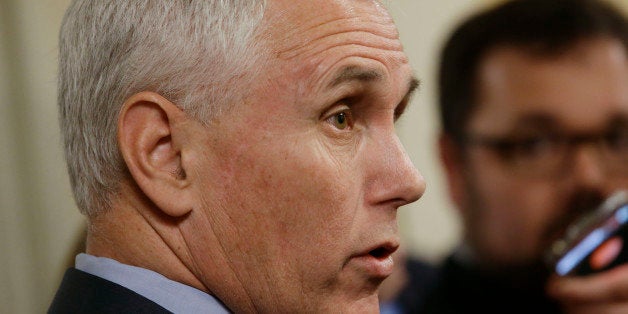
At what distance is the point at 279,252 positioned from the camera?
1313 millimetres

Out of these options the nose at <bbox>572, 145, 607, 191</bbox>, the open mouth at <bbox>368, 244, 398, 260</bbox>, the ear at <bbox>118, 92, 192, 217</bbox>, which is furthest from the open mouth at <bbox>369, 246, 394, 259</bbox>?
the nose at <bbox>572, 145, 607, 191</bbox>

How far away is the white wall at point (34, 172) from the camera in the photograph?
242 cm

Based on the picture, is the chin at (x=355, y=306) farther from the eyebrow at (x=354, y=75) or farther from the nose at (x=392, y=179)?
the eyebrow at (x=354, y=75)

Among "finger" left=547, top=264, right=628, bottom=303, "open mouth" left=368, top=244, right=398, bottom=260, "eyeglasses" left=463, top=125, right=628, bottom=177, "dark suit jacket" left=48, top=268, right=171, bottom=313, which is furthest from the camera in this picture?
"eyeglasses" left=463, top=125, right=628, bottom=177

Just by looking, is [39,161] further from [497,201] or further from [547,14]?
[547,14]

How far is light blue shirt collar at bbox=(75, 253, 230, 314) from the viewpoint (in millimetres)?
A: 1292

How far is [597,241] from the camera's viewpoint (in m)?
2.52

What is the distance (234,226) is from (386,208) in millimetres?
236

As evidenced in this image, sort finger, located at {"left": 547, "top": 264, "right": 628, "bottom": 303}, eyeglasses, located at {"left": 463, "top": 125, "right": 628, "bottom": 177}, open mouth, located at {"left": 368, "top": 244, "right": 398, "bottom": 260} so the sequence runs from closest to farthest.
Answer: open mouth, located at {"left": 368, "top": 244, "right": 398, "bottom": 260}
finger, located at {"left": 547, "top": 264, "right": 628, "bottom": 303}
eyeglasses, located at {"left": 463, "top": 125, "right": 628, "bottom": 177}

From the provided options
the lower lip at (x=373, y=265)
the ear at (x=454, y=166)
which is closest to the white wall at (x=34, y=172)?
the ear at (x=454, y=166)

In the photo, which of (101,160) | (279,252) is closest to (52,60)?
(101,160)

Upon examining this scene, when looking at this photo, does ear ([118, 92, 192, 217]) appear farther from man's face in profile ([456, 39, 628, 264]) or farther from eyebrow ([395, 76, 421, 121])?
man's face in profile ([456, 39, 628, 264])

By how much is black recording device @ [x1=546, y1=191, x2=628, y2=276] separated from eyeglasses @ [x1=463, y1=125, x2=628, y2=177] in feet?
0.47

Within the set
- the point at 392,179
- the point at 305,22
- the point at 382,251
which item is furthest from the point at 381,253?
the point at 305,22
